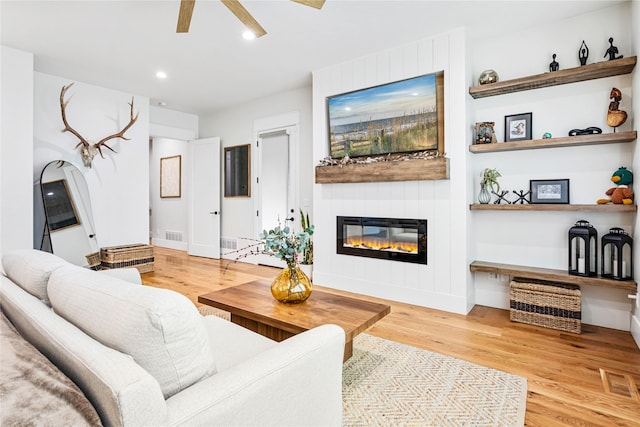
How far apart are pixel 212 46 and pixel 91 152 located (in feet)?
8.15

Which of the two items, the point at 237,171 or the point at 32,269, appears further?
the point at 237,171

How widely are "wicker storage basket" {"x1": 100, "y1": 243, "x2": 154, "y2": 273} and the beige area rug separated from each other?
3804 millimetres

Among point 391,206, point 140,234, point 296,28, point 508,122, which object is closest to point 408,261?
point 391,206

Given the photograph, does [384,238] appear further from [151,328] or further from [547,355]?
[151,328]

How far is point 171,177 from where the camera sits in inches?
301

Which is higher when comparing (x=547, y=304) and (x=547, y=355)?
(x=547, y=304)

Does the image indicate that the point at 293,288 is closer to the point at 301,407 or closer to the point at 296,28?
the point at 301,407

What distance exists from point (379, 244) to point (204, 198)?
12.7 feet

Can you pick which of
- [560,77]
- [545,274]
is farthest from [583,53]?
[545,274]

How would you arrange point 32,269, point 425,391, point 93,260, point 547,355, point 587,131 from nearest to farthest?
point 32,269 → point 425,391 → point 547,355 → point 587,131 → point 93,260

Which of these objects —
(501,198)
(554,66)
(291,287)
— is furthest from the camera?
(501,198)

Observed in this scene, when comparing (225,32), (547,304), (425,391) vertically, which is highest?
(225,32)

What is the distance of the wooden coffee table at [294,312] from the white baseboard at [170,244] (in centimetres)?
515

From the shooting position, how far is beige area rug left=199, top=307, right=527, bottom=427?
5.53 feet
